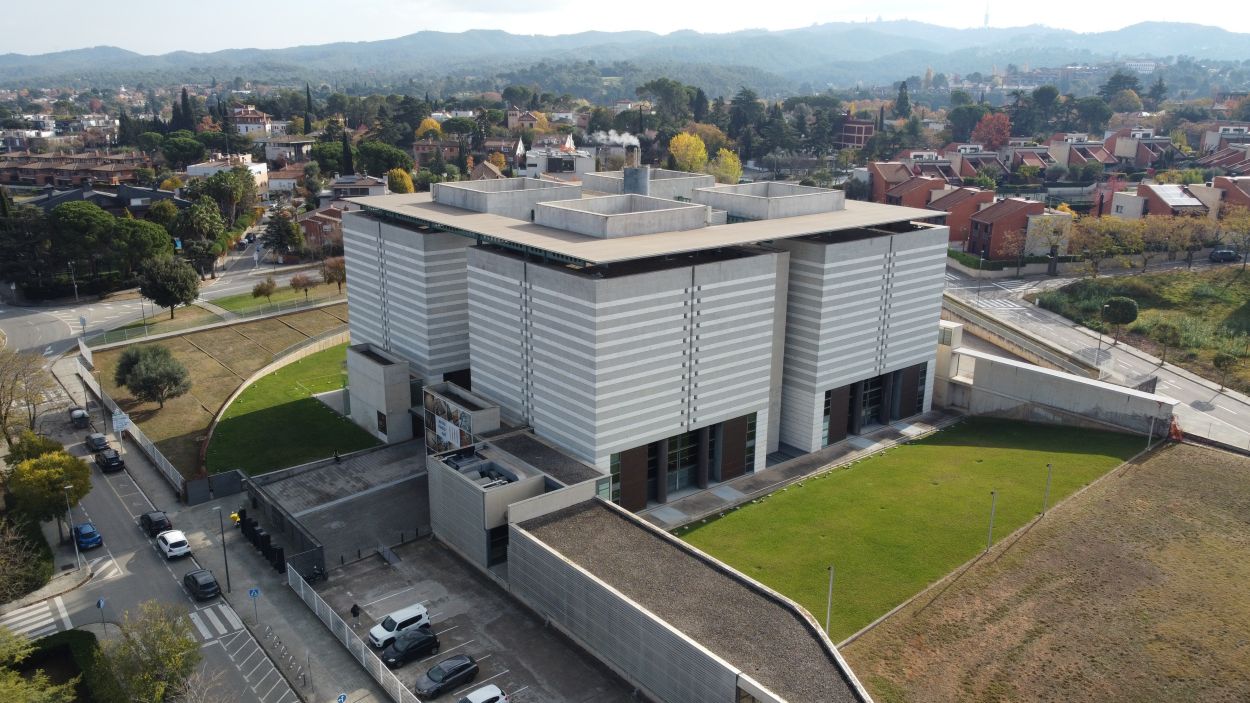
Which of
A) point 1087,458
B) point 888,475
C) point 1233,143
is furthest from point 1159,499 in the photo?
point 1233,143

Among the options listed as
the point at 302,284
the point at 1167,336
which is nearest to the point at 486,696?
the point at 302,284

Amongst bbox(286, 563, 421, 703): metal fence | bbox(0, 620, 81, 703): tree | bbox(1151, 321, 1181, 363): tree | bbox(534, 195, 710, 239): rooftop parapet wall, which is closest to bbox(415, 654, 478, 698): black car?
bbox(286, 563, 421, 703): metal fence

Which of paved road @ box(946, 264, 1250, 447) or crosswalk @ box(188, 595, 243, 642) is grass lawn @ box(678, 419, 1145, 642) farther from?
crosswalk @ box(188, 595, 243, 642)

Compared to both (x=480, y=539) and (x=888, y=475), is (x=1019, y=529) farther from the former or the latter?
(x=480, y=539)

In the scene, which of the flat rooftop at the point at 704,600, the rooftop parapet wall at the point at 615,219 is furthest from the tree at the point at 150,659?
the rooftop parapet wall at the point at 615,219

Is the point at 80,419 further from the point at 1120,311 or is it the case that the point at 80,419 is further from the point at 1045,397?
the point at 1120,311
